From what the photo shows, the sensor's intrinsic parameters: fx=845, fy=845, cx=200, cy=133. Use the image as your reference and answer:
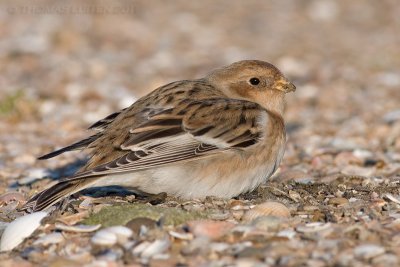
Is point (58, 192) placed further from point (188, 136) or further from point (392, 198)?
point (392, 198)

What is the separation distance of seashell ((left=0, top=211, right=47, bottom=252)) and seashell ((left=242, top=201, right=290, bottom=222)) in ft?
4.22

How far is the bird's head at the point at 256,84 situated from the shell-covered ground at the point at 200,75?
28.2 inches

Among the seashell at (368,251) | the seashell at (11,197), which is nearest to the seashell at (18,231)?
the seashell at (11,197)

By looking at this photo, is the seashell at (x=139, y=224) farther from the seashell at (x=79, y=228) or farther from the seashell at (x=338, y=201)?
the seashell at (x=338, y=201)

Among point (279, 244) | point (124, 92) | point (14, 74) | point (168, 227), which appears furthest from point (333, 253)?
point (14, 74)

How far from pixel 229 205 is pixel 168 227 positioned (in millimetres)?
836

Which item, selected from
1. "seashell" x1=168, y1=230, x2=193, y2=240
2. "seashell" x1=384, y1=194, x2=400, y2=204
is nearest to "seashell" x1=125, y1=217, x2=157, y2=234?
"seashell" x1=168, y1=230, x2=193, y2=240

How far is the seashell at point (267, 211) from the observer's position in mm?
5227

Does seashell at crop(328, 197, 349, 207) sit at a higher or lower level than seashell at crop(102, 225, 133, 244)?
higher

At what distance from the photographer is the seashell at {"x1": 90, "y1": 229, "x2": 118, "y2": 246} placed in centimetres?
474

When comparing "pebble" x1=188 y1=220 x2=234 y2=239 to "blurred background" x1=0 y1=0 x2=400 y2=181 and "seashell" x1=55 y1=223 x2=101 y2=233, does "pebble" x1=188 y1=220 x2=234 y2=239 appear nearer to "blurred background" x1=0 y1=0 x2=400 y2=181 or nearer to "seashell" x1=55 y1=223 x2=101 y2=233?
"seashell" x1=55 y1=223 x2=101 y2=233

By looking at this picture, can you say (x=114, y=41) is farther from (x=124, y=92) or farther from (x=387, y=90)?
(x=387, y=90)

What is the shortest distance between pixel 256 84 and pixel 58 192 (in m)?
2.14

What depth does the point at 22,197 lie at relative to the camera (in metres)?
6.57
